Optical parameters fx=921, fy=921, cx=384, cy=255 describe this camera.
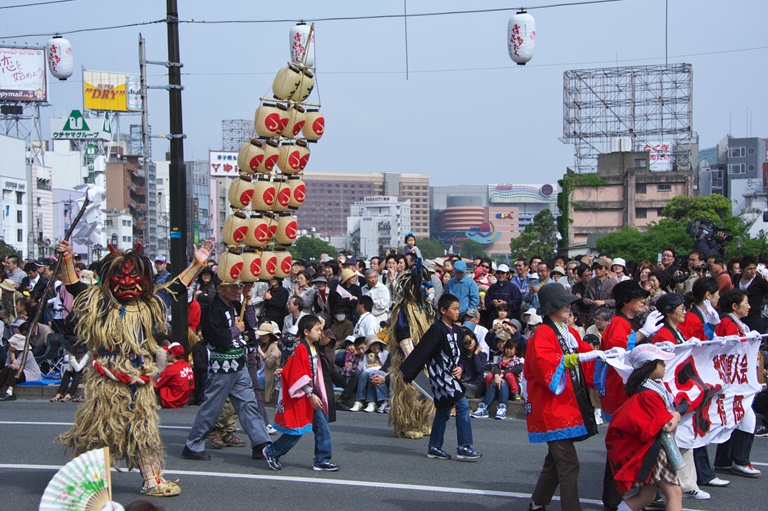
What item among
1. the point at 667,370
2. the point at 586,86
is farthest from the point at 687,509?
the point at 586,86

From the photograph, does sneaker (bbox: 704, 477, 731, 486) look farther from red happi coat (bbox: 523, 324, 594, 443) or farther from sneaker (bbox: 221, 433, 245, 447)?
sneaker (bbox: 221, 433, 245, 447)

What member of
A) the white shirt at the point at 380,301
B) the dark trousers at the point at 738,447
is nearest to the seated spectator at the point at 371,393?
the white shirt at the point at 380,301

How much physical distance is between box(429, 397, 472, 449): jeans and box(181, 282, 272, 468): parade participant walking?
170 centimetres

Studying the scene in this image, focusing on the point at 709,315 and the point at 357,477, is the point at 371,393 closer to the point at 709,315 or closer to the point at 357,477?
the point at 357,477

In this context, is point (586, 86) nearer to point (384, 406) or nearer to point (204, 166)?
point (384, 406)

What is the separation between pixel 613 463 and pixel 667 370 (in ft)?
4.06

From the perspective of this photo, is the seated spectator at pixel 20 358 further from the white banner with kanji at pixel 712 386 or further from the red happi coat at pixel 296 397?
the white banner with kanji at pixel 712 386

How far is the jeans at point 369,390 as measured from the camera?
43.8 feet

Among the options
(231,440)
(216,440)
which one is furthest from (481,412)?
(216,440)

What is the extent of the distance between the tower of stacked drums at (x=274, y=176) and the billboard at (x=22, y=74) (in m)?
75.0

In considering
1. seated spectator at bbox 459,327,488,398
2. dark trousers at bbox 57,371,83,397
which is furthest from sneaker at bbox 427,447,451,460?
dark trousers at bbox 57,371,83,397

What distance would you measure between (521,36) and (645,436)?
14.9 metres

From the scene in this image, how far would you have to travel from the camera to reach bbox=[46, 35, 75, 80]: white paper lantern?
24.0m

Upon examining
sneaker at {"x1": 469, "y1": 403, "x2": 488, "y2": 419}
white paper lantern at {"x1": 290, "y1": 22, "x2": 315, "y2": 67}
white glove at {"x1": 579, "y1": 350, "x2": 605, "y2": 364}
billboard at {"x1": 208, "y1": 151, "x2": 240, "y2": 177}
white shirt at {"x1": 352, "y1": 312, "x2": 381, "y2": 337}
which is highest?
billboard at {"x1": 208, "y1": 151, "x2": 240, "y2": 177}
